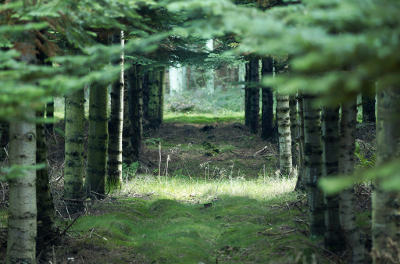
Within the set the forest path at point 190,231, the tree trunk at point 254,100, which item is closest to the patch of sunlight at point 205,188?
the forest path at point 190,231

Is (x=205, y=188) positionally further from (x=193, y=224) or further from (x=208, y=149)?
(x=208, y=149)

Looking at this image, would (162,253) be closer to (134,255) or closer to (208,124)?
(134,255)

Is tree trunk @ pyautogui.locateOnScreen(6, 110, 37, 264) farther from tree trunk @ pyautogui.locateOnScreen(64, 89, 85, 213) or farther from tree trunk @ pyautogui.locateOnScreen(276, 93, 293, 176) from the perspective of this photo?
tree trunk @ pyautogui.locateOnScreen(276, 93, 293, 176)

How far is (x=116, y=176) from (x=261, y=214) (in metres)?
4.00

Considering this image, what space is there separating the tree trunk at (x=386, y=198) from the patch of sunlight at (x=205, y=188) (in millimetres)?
6093

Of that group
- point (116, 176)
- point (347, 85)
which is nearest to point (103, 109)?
point (116, 176)

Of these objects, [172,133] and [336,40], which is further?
[172,133]

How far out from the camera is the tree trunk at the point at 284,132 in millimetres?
13562

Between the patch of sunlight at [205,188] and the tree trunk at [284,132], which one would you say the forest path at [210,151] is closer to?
the patch of sunlight at [205,188]

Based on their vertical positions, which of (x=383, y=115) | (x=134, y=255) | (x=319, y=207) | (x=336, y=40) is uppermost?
(x=336, y=40)

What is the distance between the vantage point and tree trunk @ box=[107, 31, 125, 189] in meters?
12.0

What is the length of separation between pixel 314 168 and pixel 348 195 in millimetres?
1174

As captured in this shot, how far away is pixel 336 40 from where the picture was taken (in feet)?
8.13

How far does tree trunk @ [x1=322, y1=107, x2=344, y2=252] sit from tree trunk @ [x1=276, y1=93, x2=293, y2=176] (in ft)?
22.0
